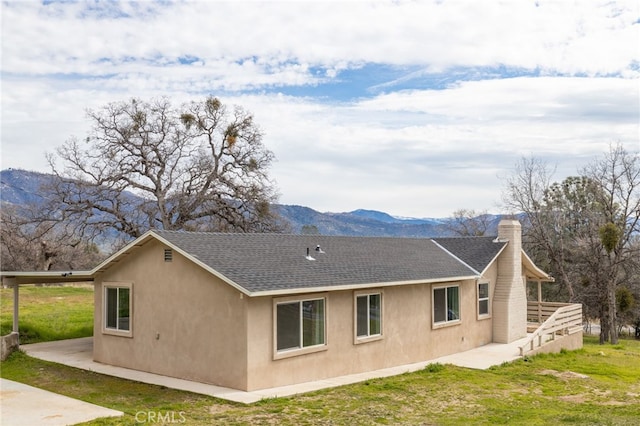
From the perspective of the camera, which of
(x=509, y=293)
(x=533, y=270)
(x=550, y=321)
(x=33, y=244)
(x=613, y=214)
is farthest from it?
(x=613, y=214)

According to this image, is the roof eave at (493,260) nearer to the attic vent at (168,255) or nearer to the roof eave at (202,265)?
the roof eave at (202,265)

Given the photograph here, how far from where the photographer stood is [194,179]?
34.8m

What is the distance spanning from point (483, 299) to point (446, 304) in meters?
2.97

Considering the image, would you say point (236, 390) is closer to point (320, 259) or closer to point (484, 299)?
point (320, 259)

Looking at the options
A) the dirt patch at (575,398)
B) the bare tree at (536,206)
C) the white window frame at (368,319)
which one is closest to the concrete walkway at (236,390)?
the white window frame at (368,319)

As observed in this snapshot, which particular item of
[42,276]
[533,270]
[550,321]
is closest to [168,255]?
[42,276]

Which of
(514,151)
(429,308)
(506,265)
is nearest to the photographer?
(429,308)

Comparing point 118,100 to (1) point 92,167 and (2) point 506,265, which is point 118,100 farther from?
(2) point 506,265

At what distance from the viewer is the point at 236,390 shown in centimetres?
1311

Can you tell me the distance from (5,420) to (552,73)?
24227mm

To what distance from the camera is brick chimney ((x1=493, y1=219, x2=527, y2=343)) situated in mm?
22047

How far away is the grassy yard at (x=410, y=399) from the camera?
A: 10.9 m

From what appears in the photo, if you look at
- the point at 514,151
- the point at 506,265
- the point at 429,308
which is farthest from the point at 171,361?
the point at 514,151

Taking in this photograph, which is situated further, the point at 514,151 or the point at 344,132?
the point at 514,151
